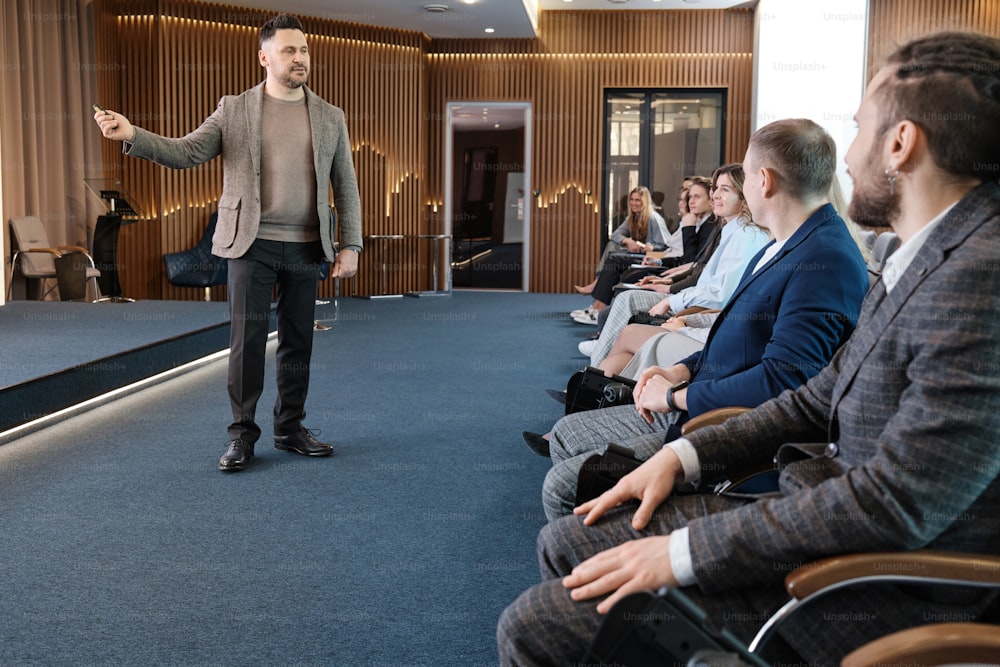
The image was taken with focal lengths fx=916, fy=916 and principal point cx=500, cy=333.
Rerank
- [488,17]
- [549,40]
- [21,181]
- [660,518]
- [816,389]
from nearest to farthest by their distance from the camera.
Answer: [660,518] < [816,389] < [21,181] < [488,17] < [549,40]

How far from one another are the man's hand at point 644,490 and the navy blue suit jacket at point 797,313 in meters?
0.59

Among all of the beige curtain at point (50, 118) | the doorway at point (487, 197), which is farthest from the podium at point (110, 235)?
the doorway at point (487, 197)

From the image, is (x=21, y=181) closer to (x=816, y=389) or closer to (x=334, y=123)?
(x=334, y=123)

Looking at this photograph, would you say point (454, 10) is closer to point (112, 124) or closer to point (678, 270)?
point (678, 270)

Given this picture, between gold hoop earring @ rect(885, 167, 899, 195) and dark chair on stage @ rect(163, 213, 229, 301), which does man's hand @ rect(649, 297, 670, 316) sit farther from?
dark chair on stage @ rect(163, 213, 229, 301)

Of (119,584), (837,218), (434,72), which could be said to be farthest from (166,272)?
(837,218)

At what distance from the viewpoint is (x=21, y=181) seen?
28.3 feet

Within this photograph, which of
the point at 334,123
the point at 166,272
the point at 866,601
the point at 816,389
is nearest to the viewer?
the point at 866,601

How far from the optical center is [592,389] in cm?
331

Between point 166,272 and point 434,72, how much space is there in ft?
14.7

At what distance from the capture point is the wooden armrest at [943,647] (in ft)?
3.32

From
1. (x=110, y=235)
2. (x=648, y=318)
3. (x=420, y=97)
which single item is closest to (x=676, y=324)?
(x=648, y=318)

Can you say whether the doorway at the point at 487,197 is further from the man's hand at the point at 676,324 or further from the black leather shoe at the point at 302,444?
the black leather shoe at the point at 302,444

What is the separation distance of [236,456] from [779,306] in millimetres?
2377
